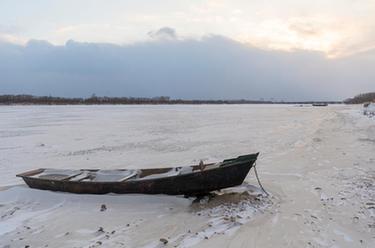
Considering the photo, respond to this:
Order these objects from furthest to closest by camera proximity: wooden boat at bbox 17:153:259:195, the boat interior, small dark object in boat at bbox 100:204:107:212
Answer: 1. the boat interior
2. wooden boat at bbox 17:153:259:195
3. small dark object in boat at bbox 100:204:107:212

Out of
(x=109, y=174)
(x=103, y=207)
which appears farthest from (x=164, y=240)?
(x=109, y=174)

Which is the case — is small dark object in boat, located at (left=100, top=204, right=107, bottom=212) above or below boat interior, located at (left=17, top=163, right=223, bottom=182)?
below

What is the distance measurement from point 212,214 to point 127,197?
215 cm

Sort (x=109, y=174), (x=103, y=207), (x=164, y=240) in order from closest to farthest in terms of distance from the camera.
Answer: (x=164, y=240), (x=103, y=207), (x=109, y=174)

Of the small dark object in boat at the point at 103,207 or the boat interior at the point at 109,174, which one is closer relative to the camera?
the small dark object in boat at the point at 103,207

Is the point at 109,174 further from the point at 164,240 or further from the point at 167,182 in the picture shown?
the point at 164,240

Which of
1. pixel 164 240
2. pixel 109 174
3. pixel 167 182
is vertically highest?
pixel 167 182

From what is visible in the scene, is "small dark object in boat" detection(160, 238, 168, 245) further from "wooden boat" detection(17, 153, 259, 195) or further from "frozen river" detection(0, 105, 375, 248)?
"wooden boat" detection(17, 153, 259, 195)

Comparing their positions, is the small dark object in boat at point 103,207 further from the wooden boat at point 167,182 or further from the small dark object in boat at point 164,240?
the small dark object in boat at point 164,240

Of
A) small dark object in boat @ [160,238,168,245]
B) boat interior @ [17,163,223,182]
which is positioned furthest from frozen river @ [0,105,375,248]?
boat interior @ [17,163,223,182]

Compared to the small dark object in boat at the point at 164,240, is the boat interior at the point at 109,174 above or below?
above

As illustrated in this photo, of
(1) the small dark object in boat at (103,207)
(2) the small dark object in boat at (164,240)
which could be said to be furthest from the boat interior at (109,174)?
(2) the small dark object in boat at (164,240)

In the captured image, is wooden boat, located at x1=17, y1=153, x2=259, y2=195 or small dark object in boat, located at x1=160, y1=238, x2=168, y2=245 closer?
small dark object in boat, located at x1=160, y1=238, x2=168, y2=245

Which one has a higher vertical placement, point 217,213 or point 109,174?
point 109,174
